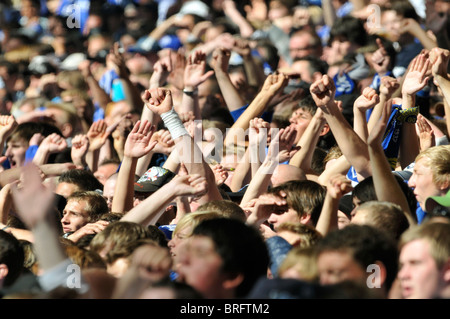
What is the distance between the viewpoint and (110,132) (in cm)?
870

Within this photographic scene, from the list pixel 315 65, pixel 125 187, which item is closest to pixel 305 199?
pixel 125 187

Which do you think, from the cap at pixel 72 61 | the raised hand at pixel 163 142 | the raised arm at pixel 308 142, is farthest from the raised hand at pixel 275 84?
the cap at pixel 72 61

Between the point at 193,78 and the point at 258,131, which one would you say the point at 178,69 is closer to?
the point at 193,78

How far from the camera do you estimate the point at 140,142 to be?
6523 mm

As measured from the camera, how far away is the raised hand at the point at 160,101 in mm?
6414

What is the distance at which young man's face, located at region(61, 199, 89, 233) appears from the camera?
661 centimetres

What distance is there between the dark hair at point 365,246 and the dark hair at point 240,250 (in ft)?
0.91

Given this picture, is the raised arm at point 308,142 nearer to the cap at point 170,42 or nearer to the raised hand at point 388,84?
the raised hand at point 388,84

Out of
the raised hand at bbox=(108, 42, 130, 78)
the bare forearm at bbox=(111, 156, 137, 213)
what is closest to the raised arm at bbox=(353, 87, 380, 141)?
the bare forearm at bbox=(111, 156, 137, 213)

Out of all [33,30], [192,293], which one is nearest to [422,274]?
[192,293]

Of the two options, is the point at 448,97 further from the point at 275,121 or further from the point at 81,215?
the point at 81,215

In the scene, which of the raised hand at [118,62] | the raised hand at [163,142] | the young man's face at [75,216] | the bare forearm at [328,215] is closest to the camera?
the bare forearm at [328,215]

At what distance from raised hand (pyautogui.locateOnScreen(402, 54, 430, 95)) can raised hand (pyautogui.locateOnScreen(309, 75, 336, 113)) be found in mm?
626
